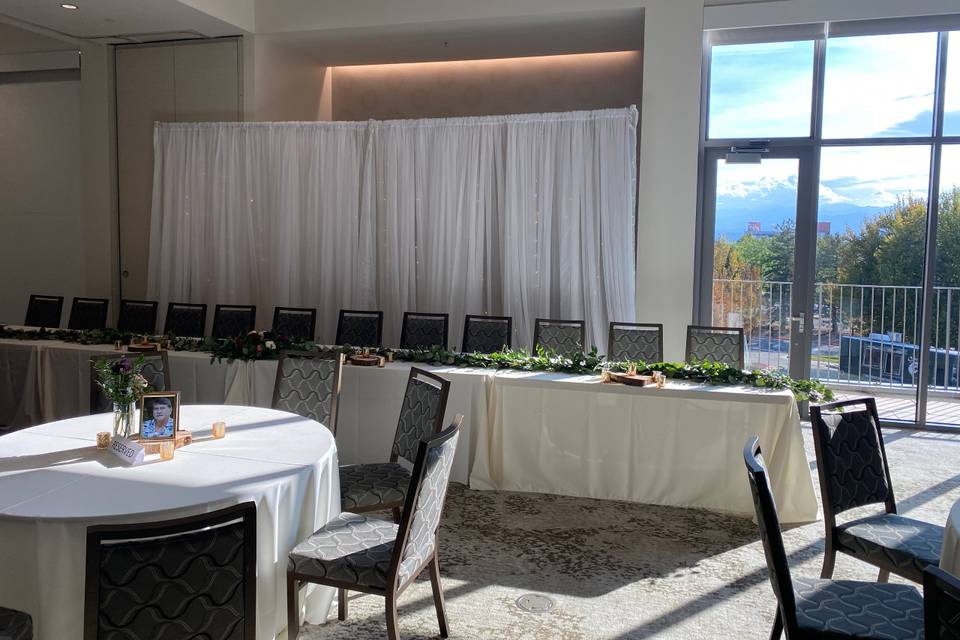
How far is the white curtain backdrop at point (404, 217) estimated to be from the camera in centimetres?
657

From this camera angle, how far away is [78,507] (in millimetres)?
2328

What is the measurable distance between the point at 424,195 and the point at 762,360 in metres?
3.57

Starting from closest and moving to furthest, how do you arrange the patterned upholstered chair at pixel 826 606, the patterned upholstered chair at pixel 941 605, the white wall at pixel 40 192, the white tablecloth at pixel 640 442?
the patterned upholstered chair at pixel 941 605, the patterned upholstered chair at pixel 826 606, the white tablecloth at pixel 640 442, the white wall at pixel 40 192

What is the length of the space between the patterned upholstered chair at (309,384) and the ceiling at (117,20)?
3888mm

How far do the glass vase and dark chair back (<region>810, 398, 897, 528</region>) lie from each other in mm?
2785

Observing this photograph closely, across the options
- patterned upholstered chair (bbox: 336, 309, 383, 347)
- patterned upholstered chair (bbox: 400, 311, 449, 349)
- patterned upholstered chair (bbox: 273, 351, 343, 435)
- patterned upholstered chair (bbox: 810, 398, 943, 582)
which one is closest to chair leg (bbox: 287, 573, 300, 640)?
patterned upholstered chair (bbox: 273, 351, 343, 435)

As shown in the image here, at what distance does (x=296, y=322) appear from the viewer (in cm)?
643

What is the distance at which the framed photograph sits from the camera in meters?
2.95

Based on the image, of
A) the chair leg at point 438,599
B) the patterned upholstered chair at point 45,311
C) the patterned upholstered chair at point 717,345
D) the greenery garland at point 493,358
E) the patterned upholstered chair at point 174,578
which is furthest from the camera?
the patterned upholstered chair at point 45,311

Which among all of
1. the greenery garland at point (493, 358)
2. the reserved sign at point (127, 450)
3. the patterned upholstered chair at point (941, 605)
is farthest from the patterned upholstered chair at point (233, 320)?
the patterned upholstered chair at point (941, 605)

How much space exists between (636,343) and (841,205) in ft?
8.79

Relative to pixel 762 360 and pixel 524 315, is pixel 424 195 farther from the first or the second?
pixel 762 360

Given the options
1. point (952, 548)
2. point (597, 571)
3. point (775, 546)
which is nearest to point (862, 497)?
point (952, 548)

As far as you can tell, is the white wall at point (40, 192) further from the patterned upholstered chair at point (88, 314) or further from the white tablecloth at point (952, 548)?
the white tablecloth at point (952, 548)
